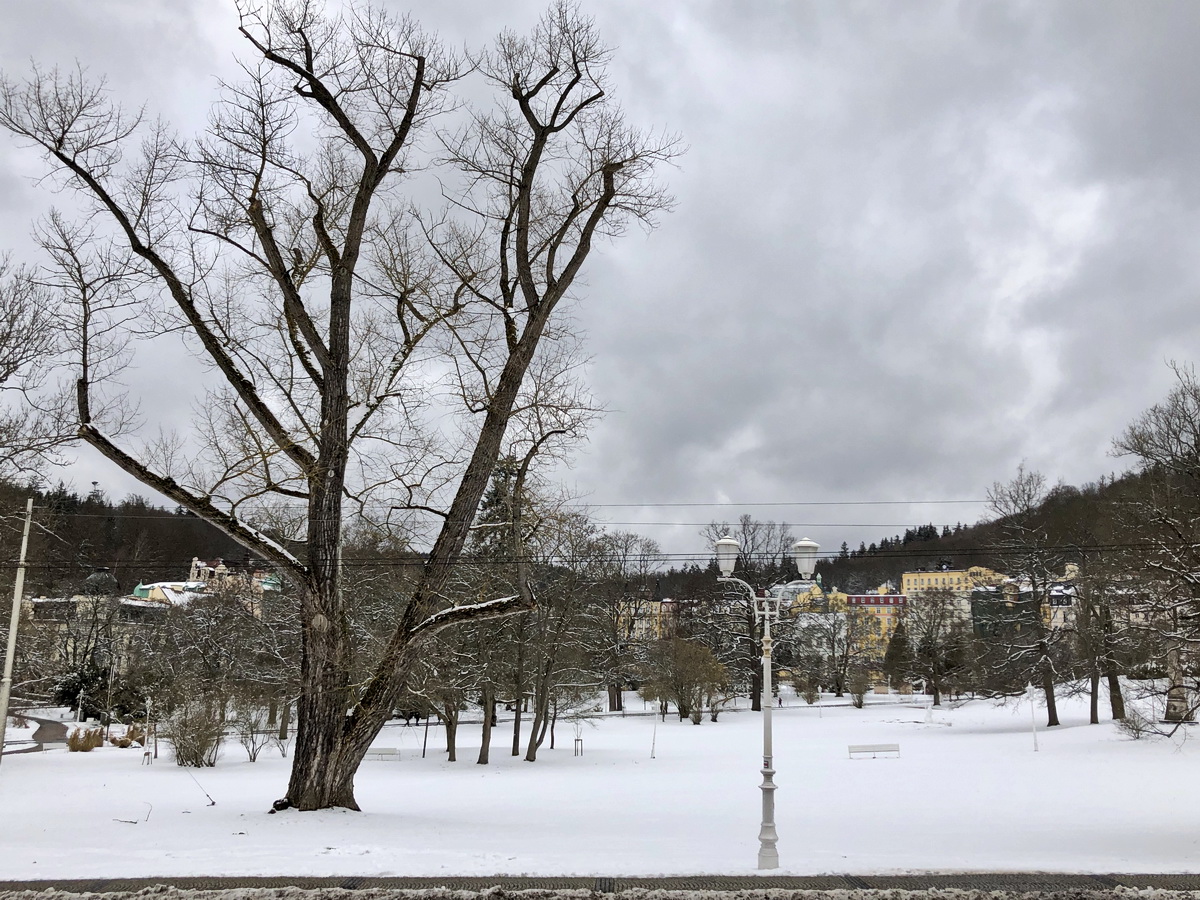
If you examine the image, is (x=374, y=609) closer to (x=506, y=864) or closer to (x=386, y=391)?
(x=386, y=391)

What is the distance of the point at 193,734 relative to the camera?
2556 cm

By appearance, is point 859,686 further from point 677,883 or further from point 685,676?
point 677,883

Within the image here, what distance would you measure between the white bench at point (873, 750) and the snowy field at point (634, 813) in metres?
0.47

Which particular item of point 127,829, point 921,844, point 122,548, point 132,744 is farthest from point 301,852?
point 122,548

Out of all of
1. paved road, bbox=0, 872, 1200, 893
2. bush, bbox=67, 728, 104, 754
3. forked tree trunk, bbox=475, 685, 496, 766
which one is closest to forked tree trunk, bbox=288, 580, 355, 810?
paved road, bbox=0, 872, 1200, 893

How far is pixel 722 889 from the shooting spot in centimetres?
898

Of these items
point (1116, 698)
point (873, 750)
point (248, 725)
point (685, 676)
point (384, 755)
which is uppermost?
point (1116, 698)

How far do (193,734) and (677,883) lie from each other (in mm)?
21132

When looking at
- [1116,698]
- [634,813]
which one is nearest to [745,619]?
[1116,698]

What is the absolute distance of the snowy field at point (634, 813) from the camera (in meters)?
10.2

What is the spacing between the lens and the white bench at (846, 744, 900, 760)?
98.6 ft

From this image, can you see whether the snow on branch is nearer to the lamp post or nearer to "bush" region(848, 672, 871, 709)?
the lamp post

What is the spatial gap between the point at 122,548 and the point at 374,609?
3540 cm

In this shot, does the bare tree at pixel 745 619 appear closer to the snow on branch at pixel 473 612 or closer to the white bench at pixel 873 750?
the white bench at pixel 873 750
